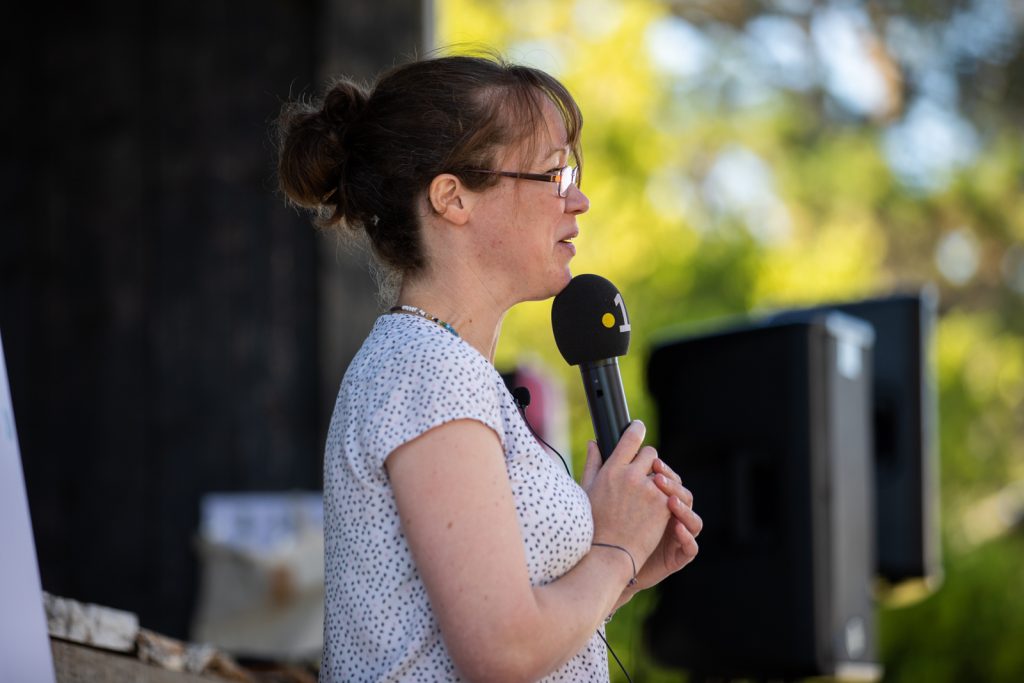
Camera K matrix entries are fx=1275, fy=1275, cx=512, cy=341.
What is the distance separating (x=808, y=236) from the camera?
12.5 m

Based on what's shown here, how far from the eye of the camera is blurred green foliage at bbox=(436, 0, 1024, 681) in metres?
5.05

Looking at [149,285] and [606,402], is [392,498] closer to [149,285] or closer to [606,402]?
[606,402]

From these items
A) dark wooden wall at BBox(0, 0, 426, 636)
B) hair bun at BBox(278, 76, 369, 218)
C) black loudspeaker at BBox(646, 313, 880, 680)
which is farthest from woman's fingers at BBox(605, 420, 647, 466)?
dark wooden wall at BBox(0, 0, 426, 636)

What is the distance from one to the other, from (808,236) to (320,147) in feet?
37.3

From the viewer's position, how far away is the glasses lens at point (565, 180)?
151cm

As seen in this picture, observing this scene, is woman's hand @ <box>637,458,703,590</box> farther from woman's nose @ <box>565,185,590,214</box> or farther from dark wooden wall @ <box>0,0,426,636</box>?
dark wooden wall @ <box>0,0,426,636</box>

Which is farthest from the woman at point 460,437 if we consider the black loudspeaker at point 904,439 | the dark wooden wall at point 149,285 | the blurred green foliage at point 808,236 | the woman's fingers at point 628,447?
the dark wooden wall at point 149,285

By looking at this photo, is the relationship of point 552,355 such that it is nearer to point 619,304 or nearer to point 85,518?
point 85,518

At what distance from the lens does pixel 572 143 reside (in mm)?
1576

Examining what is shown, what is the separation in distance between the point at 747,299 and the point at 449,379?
17.5 feet

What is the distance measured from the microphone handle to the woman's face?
0.13 meters

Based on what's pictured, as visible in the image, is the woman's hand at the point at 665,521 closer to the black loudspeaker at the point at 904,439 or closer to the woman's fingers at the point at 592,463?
the woman's fingers at the point at 592,463

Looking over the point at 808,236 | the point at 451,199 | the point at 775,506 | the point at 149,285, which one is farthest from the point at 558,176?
the point at 808,236

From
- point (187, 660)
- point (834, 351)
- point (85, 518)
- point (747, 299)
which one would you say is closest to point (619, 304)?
point (187, 660)
